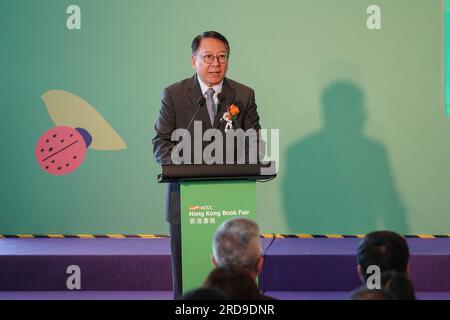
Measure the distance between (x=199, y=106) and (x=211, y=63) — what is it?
24 centimetres

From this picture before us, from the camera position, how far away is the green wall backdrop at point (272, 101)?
5477 mm

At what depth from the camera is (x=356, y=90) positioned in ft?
18.0

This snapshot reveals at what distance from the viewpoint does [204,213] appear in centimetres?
316

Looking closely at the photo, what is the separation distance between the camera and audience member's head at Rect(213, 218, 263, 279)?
2.54m

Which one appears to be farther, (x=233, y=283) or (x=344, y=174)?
(x=344, y=174)

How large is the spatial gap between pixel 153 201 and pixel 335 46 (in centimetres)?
190

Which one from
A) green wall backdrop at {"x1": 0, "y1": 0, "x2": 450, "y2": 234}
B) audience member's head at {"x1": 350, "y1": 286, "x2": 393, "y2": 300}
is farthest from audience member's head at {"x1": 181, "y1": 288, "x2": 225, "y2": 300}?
green wall backdrop at {"x1": 0, "y1": 0, "x2": 450, "y2": 234}

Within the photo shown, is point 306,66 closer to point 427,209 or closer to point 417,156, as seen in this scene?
point 417,156

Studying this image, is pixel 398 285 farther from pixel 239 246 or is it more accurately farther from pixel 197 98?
pixel 197 98

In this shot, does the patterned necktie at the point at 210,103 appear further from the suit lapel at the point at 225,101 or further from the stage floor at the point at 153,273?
the stage floor at the point at 153,273

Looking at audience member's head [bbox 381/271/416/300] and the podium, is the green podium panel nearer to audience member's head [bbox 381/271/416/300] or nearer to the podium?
the podium

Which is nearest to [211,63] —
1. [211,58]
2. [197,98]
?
[211,58]

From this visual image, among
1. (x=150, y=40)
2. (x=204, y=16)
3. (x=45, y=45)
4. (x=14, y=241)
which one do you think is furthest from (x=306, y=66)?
(x=14, y=241)
